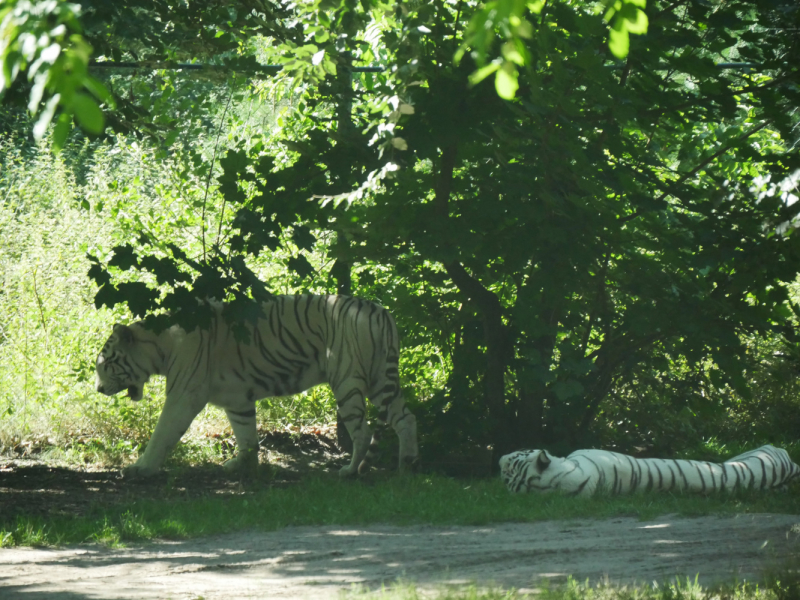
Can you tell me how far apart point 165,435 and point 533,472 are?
305cm

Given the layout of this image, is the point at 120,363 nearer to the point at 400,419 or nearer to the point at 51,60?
the point at 400,419

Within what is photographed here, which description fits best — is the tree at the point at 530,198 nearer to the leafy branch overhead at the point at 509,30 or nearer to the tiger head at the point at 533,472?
the tiger head at the point at 533,472

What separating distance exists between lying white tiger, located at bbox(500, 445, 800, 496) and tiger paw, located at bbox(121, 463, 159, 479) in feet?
9.56

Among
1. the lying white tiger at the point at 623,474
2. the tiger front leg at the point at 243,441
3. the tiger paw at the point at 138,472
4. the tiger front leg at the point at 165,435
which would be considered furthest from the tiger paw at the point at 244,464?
the lying white tiger at the point at 623,474

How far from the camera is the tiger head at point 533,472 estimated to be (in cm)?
629

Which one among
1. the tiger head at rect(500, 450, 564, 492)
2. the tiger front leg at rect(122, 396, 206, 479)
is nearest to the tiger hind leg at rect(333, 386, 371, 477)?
the tiger front leg at rect(122, 396, 206, 479)

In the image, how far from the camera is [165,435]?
7.22 metres

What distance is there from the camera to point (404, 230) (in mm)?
7125

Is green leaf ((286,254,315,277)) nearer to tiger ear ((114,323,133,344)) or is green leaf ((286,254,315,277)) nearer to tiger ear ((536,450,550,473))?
tiger ear ((114,323,133,344))

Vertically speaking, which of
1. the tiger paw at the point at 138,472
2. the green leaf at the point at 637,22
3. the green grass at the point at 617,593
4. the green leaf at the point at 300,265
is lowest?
the green grass at the point at 617,593

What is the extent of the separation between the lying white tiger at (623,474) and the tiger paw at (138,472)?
2913mm

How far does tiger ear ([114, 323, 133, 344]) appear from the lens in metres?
7.58

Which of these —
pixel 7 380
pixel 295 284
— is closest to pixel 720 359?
pixel 295 284

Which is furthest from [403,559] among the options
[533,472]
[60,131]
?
[60,131]
